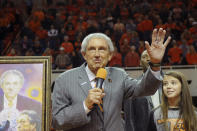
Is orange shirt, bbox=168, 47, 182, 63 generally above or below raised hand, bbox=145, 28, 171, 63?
above

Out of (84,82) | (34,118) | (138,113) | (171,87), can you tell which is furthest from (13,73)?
(171,87)

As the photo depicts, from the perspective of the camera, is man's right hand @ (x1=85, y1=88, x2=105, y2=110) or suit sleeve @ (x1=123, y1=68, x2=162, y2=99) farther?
suit sleeve @ (x1=123, y1=68, x2=162, y2=99)

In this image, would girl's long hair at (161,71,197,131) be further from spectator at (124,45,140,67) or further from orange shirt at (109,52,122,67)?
orange shirt at (109,52,122,67)

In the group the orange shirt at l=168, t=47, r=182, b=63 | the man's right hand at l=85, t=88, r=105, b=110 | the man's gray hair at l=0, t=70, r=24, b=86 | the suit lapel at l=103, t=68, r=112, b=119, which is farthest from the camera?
the orange shirt at l=168, t=47, r=182, b=63

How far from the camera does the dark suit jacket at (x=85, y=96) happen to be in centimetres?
161

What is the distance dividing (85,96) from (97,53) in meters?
0.28

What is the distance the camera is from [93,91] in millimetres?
1501

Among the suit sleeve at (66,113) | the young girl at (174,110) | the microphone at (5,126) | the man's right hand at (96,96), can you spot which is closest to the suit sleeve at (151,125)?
the young girl at (174,110)

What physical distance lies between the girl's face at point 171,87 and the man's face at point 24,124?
1195 millimetres

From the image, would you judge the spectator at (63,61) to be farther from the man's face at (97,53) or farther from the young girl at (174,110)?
the man's face at (97,53)

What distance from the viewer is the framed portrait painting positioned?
1.96 metres

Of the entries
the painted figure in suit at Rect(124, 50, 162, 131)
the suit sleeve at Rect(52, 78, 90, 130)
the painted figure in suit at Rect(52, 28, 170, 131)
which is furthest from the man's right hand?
the painted figure in suit at Rect(124, 50, 162, 131)

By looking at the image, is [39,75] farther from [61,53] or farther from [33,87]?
[61,53]

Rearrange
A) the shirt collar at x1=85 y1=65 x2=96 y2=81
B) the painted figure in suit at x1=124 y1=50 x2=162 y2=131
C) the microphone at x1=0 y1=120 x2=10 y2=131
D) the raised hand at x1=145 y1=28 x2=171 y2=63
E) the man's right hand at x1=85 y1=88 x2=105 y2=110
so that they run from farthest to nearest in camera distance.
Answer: the painted figure in suit at x1=124 y1=50 x2=162 y2=131
the microphone at x1=0 y1=120 x2=10 y2=131
the shirt collar at x1=85 y1=65 x2=96 y2=81
the raised hand at x1=145 y1=28 x2=171 y2=63
the man's right hand at x1=85 y1=88 x2=105 y2=110
